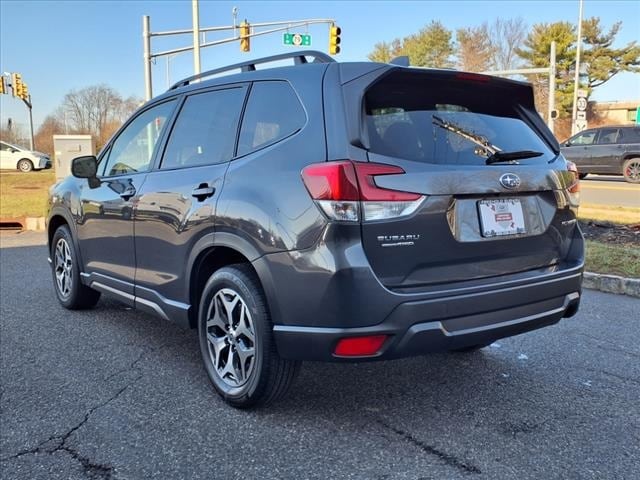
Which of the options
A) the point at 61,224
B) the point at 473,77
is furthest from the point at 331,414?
the point at 61,224

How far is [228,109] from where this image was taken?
11.6 feet

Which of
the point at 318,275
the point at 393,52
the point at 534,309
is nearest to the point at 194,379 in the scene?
the point at 318,275

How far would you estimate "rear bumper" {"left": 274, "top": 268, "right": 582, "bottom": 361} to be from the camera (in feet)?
8.59

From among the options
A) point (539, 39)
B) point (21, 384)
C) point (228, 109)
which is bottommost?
point (21, 384)

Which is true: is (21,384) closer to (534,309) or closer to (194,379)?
(194,379)

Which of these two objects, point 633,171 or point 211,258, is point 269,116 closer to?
point 211,258

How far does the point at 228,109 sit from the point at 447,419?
2.19 metres

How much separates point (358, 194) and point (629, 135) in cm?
1982

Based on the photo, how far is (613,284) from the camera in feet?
19.7

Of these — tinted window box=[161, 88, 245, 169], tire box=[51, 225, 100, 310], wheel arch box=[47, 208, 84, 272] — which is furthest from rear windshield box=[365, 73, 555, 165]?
tire box=[51, 225, 100, 310]

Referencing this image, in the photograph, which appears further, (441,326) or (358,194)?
(441,326)

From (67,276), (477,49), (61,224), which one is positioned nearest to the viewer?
(67,276)

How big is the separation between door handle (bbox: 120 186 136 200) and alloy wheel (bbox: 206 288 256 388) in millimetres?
1201

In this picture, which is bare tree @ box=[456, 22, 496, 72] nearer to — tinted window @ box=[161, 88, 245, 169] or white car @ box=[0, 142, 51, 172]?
white car @ box=[0, 142, 51, 172]
